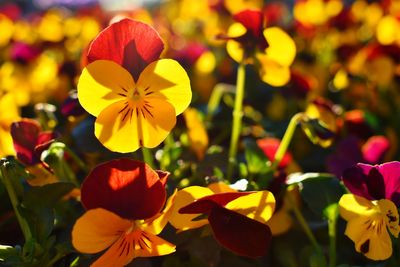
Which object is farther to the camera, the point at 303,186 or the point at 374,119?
the point at 374,119

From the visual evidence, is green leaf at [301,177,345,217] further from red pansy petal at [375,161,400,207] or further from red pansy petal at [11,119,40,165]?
red pansy petal at [11,119,40,165]

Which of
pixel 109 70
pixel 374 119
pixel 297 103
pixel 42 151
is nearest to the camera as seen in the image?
pixel 109 70

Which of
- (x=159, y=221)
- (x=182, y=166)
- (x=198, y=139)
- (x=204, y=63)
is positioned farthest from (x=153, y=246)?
(x=204, y=63)

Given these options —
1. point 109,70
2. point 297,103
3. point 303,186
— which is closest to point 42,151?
point 109,70

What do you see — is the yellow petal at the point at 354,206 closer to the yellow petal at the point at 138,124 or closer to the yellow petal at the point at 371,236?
the yellow petal at the point at 371,236

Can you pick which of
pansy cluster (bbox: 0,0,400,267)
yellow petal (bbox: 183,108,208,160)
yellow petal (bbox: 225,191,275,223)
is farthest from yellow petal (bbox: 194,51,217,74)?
yellow petal (bbox: 225,191,275,223)

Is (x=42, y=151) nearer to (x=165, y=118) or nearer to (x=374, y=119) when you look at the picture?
(x=165, y=118)

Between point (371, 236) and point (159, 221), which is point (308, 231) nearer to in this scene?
point (371, 236)

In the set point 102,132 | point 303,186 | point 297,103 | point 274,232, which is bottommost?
point 297,103
